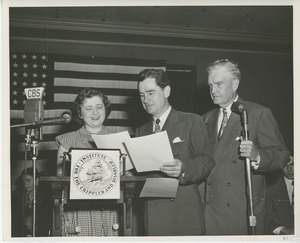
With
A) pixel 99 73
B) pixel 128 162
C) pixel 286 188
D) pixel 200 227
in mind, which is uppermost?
pixel 99 73

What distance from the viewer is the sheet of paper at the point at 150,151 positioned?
178cm

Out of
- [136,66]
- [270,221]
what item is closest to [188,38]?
[136,66]

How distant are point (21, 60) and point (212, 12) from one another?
0.86 meters

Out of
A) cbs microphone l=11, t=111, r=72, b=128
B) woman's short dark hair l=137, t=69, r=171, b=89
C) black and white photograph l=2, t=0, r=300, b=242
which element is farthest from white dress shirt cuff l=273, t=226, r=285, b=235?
cbs microphone l=11, t=111, r=72, b=128

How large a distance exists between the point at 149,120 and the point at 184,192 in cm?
34

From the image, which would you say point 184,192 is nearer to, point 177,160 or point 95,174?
point 177,160

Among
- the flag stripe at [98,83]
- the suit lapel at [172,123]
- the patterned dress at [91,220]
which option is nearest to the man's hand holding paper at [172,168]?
the suit lapel at [172,123]

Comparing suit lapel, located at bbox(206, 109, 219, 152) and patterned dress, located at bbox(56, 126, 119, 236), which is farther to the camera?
suit lapel, located at bbox(206, 109, 219, 152)

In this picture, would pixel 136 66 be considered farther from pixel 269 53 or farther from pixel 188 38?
pixel 269 53

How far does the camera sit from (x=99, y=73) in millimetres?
1904

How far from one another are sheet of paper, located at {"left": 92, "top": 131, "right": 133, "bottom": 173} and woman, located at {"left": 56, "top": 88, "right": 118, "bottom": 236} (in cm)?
4

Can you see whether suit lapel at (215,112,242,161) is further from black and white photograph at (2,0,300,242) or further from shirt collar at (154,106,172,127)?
shirt collar at (154,106,172,127)

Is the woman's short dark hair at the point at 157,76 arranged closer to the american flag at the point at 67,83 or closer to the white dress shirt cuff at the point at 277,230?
the american flag at the point at 67,83

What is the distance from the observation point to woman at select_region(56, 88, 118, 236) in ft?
5.86
